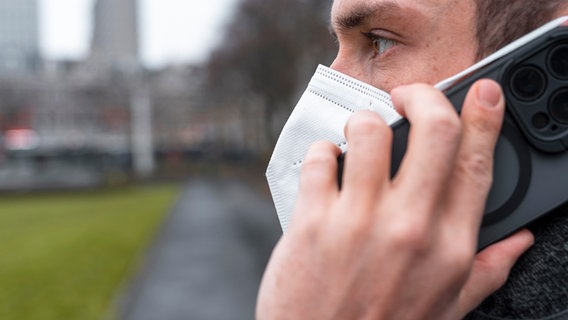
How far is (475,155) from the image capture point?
861mm

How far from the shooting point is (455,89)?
3.10 ft

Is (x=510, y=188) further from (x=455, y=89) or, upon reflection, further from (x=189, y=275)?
(x=189, y=275)

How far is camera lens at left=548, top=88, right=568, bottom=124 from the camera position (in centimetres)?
97

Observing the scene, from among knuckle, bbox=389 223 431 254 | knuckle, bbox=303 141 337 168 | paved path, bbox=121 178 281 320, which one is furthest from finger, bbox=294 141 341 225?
paved path, bbox=121 178 281 320

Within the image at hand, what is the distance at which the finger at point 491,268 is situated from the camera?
0.90m

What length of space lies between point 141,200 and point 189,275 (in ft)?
37.8

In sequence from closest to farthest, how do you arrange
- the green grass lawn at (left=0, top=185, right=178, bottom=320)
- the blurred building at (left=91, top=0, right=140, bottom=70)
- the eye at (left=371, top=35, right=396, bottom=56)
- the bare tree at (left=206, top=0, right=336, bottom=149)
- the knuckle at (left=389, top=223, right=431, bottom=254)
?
the knuckle at (left=389, top=223, right=431, bottom=254), the eye at (left=371, top=35, right=396, bottom=56), the green grass lawn at (left=0, top=185, right=178, bottom=320), the bare tree at (left=206, top=0, right=336, bottom=149), the blurred building at (left=91, top=0, right=140, bottom=70)

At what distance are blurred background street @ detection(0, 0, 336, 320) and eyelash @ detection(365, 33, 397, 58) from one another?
3696mm

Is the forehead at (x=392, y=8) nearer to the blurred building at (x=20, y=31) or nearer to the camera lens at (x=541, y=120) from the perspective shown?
the camera lens at (x=541, y=120)

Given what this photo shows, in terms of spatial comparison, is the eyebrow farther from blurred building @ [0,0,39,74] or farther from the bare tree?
blurred building @ [0,0,39,74]

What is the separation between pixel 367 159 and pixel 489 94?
23 cm

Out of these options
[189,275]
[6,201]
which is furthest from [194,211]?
[6,201]

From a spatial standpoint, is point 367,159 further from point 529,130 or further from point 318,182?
point 529,130

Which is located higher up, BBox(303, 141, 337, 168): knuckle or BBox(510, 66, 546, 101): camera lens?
BBox(510, 66, 546, 101): camera lens
